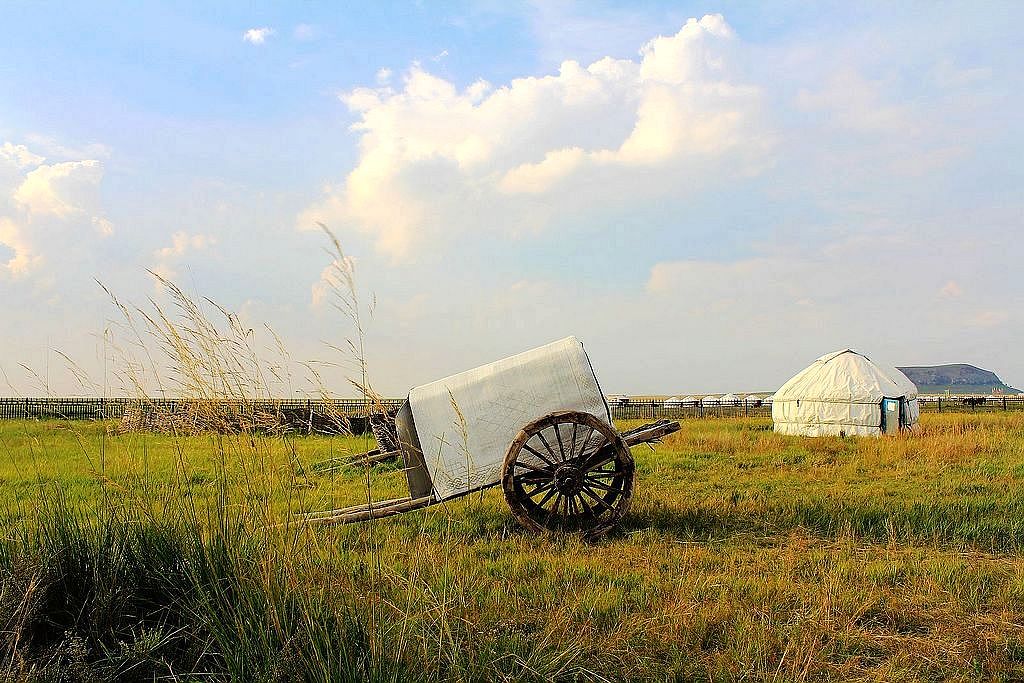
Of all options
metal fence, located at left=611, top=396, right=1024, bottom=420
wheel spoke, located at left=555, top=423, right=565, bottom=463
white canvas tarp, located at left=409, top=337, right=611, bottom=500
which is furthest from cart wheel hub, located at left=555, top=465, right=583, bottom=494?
metal fence, located at left=611, top=396, right=1024, bottom=420

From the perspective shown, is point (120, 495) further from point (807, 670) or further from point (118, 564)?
point (807, 670)

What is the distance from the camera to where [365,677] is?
3303 mm

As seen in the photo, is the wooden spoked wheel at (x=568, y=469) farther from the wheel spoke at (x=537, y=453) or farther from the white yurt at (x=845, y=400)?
the white yurt at (x=845, y=400)

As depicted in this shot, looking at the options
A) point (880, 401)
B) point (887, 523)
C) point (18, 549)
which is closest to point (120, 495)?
point (18, 549)

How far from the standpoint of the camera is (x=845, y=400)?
2584 cm

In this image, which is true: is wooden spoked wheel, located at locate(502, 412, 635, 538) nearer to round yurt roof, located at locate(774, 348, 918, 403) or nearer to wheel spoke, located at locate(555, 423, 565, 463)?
wheel spoke, located at locate(555, 423, 565, 463)

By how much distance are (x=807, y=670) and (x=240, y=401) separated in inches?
129

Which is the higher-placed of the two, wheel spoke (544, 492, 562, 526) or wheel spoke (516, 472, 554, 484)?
wheel spoke (516, 472, 554, 484)

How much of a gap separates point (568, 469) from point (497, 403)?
0.96 m

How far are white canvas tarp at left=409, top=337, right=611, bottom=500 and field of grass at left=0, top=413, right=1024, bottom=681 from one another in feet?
2.82

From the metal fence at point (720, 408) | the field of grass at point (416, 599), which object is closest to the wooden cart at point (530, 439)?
the field of grass at point (416, 599)

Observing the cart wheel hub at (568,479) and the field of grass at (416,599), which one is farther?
the cart wheel hub at (568,479)

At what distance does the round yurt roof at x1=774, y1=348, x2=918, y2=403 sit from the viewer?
1019 inches

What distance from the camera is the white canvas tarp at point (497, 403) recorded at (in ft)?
25.9
